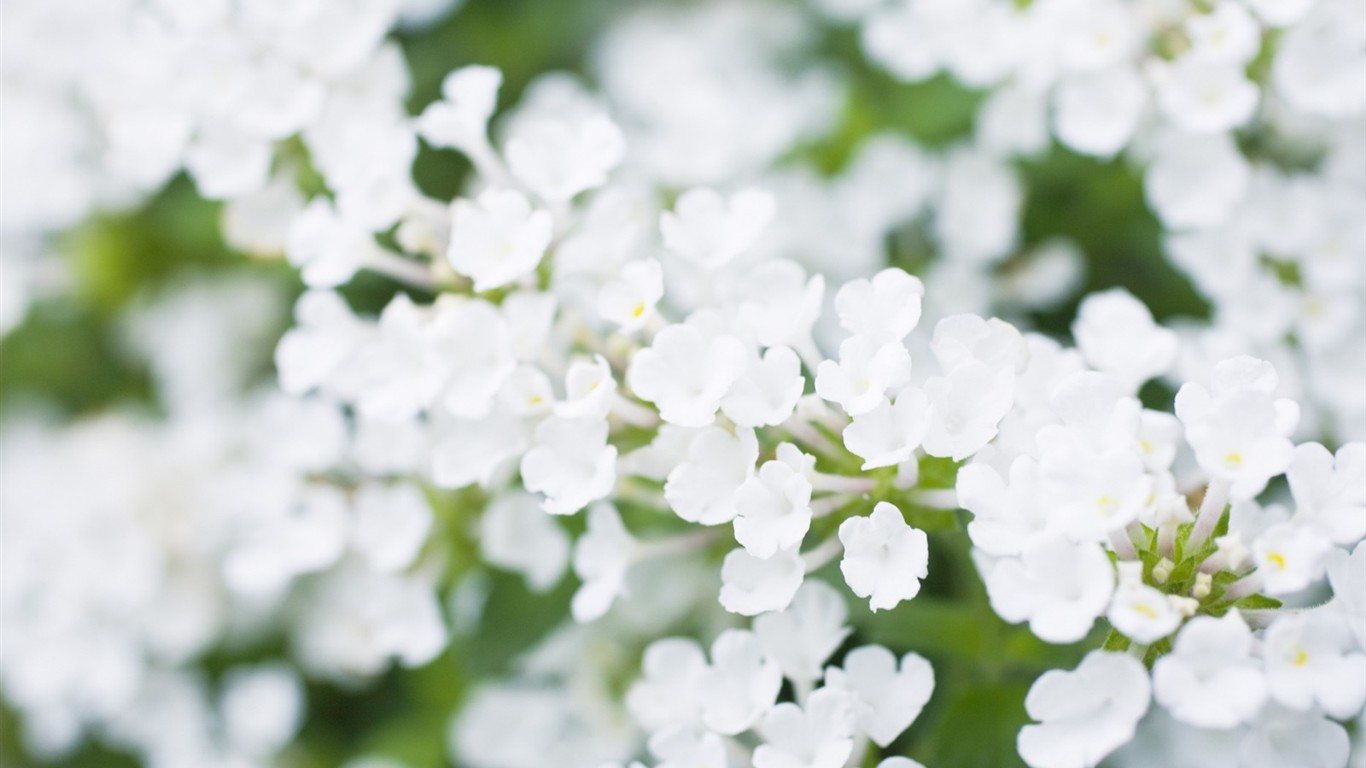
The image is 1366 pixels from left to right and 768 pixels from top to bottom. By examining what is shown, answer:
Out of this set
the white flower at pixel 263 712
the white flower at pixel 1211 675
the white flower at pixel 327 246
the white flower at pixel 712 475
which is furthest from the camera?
the white flower at pixel 263 712

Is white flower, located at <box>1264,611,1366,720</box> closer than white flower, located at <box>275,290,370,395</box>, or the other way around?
white flower, located at <box>1264,611,1366,720</box>

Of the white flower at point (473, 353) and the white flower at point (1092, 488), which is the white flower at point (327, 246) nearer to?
the white flower at point (473, 353)

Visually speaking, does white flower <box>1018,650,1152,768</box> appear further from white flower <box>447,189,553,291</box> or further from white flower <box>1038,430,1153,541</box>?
white flower <box>447,189,553,291</box>

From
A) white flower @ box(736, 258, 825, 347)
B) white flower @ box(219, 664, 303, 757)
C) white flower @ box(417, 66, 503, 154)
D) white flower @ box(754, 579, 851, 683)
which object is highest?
white flower @ box(417, 66, 503, 154)

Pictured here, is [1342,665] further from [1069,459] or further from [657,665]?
[657,665]

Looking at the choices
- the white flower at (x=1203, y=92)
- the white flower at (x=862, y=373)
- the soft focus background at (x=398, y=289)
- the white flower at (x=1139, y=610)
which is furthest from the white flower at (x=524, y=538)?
the white flower at (x=1203, y=92)

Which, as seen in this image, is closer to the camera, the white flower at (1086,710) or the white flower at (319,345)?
the white flower at (1086,710)

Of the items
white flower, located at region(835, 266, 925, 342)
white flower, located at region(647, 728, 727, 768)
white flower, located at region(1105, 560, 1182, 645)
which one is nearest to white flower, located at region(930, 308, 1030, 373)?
white flower, located at region(835, 266, 925, 342)
